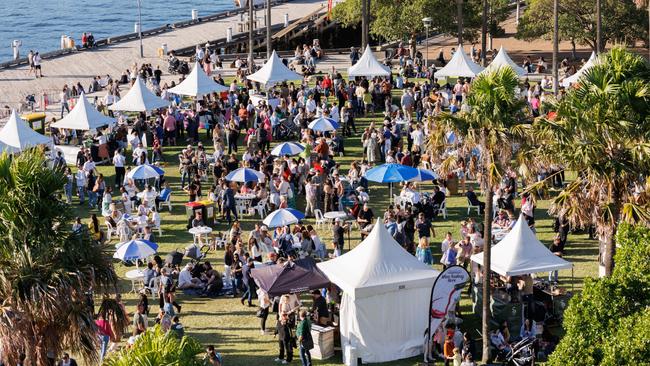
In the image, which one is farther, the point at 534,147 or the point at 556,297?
the point at 556,297

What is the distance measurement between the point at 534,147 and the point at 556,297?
16.8 ft

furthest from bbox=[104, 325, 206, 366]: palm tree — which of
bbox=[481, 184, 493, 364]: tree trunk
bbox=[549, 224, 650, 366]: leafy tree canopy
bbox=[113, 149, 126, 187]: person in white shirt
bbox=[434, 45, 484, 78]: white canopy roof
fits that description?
bbox=[434, 45, 484, 78]: white canopy roof

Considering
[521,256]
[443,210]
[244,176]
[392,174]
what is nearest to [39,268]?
[521,256]

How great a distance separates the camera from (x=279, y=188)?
3434cm

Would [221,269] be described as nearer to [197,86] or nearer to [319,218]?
[319,218]

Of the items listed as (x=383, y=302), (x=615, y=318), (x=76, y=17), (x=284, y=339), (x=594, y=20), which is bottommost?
(x=284, y=339)

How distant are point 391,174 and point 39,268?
1505cm

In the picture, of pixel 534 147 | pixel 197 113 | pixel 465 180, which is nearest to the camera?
pixel 534 147

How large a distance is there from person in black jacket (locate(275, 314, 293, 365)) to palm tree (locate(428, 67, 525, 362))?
4673mm

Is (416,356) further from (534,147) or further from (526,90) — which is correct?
(526,90)

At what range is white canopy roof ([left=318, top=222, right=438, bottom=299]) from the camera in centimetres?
2431

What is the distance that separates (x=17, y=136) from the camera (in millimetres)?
38875

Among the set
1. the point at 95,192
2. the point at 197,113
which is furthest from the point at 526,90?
the point at 95,192

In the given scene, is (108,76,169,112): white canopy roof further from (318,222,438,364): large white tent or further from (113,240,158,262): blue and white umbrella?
(318,222,438,364): large white tent
